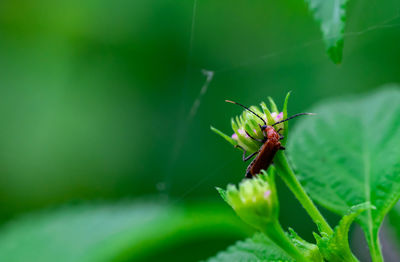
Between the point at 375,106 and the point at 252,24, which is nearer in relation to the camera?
the point at 375,106

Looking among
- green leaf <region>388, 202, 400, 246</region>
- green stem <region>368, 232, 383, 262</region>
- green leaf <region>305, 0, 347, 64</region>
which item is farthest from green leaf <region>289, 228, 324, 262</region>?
green leaf <region>388, 202, 400, 246</region>

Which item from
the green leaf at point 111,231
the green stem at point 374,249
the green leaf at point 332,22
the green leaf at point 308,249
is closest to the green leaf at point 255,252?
the green leaf at point 308,249

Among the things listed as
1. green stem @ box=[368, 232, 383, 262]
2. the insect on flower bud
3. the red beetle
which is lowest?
green stem @ box=[368, 232, 383, 262]

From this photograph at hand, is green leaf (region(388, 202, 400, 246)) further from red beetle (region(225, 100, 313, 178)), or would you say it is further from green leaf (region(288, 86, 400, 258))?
red beetle (region(225, 100, 313, 178))

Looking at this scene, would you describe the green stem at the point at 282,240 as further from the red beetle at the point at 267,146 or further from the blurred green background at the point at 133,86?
the blurred green background at the point at 133,86

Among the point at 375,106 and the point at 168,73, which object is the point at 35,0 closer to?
the point at 168,73

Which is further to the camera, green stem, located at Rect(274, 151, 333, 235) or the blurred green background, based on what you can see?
the blurred green background

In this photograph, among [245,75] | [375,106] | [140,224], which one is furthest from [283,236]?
[245,75]
